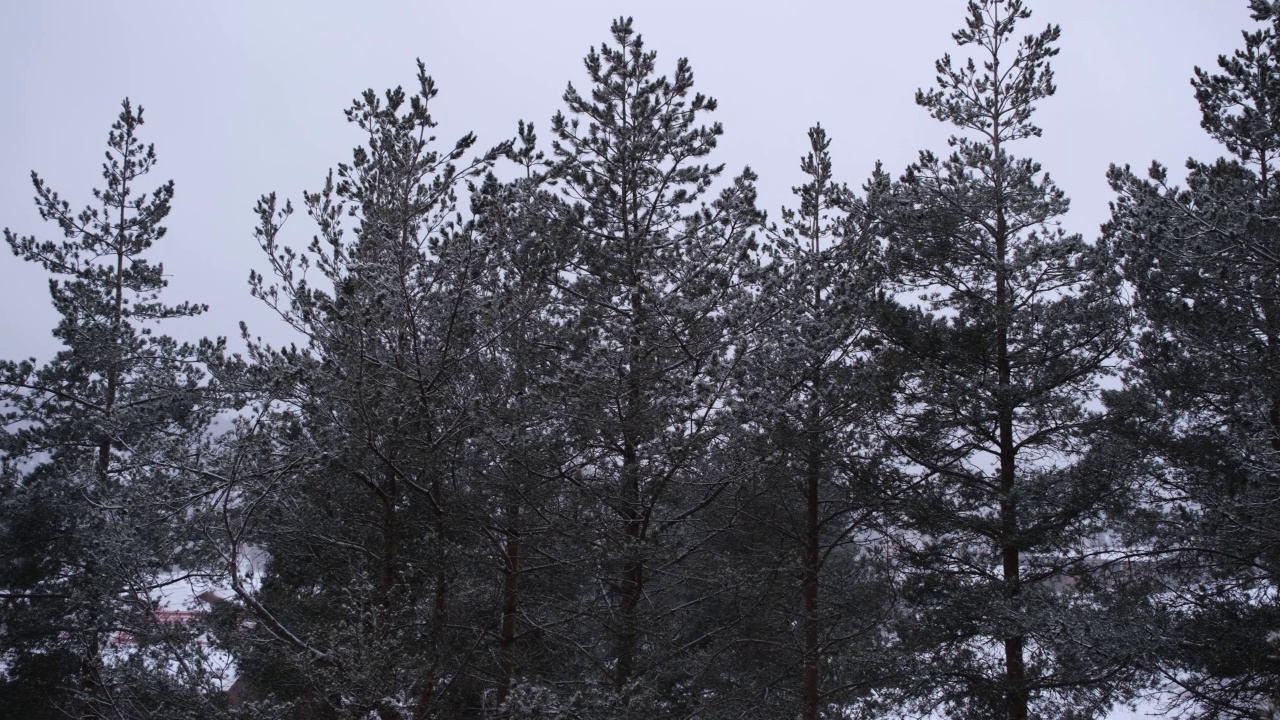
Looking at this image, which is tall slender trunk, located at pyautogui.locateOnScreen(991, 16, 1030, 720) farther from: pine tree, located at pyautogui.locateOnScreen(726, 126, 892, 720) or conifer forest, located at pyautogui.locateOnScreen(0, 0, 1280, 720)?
pine tree, located at pyautogui.locateOnScreen(726, 126, 892, 720)

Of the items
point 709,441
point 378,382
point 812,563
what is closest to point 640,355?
point 709,441

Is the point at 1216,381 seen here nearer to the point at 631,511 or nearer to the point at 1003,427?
the point at 1003,427

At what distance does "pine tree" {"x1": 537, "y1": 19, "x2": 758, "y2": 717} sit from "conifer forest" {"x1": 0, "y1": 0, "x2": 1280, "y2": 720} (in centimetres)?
5

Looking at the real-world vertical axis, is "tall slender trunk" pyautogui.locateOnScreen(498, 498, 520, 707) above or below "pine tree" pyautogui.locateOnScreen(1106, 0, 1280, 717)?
below

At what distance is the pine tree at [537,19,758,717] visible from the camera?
8336 mm

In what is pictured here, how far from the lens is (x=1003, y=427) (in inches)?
420

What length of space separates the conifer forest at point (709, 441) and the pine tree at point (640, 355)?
5cm

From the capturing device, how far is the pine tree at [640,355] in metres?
8.34

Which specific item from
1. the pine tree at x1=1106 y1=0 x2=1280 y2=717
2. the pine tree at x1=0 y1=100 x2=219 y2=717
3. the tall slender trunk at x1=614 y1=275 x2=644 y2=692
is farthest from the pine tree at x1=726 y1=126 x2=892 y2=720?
the pine tree at x1=0 y1=100 x2=219 y2=717

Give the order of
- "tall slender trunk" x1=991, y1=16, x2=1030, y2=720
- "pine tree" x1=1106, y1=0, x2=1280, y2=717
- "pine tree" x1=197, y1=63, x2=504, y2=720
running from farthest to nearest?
"tall slender trunk" x1=991, y1=16, x2=1030, y2=720 → "pine tree" x1=1106, y1=0, x2=1280, y2=717 → "pine tree" x1=197, y1=63, x2=504, y2=720

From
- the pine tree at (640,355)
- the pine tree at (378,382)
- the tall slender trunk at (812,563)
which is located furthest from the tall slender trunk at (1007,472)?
the pine tree at (378,382)

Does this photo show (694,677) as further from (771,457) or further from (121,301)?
(121,301)

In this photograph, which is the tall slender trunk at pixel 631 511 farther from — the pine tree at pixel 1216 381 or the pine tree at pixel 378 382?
the pine tree at pixel 1216 381

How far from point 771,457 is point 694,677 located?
265 centimetres
